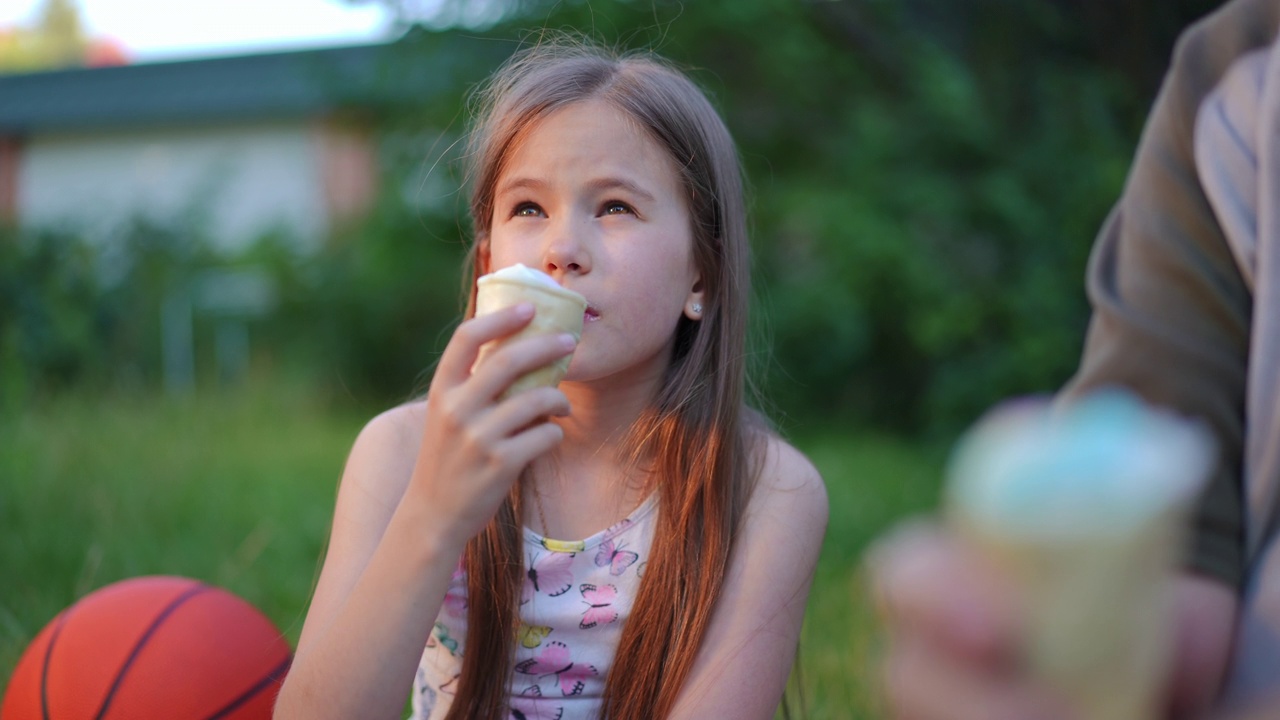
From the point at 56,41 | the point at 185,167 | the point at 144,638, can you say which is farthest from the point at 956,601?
the point at 56,41

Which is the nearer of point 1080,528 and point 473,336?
point 1080,528

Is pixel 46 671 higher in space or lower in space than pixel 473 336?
lower

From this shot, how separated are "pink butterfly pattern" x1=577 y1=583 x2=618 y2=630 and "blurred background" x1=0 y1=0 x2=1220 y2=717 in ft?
1.88

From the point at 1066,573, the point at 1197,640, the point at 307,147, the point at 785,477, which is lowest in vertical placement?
the point at 307,147

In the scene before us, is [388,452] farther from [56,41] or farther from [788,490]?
[56,41]

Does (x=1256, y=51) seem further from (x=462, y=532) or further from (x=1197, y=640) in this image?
(x=462, y=532)

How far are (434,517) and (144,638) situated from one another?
1.24 metres

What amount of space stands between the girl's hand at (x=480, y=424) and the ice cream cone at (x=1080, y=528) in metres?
0.84

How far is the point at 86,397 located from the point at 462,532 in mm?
6861

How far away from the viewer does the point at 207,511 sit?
516 centimetres

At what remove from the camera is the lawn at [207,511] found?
361cm

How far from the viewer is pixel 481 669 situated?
6.68 feet

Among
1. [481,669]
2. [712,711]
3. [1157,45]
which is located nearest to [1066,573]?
[712,711]

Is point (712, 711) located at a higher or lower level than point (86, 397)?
higher
